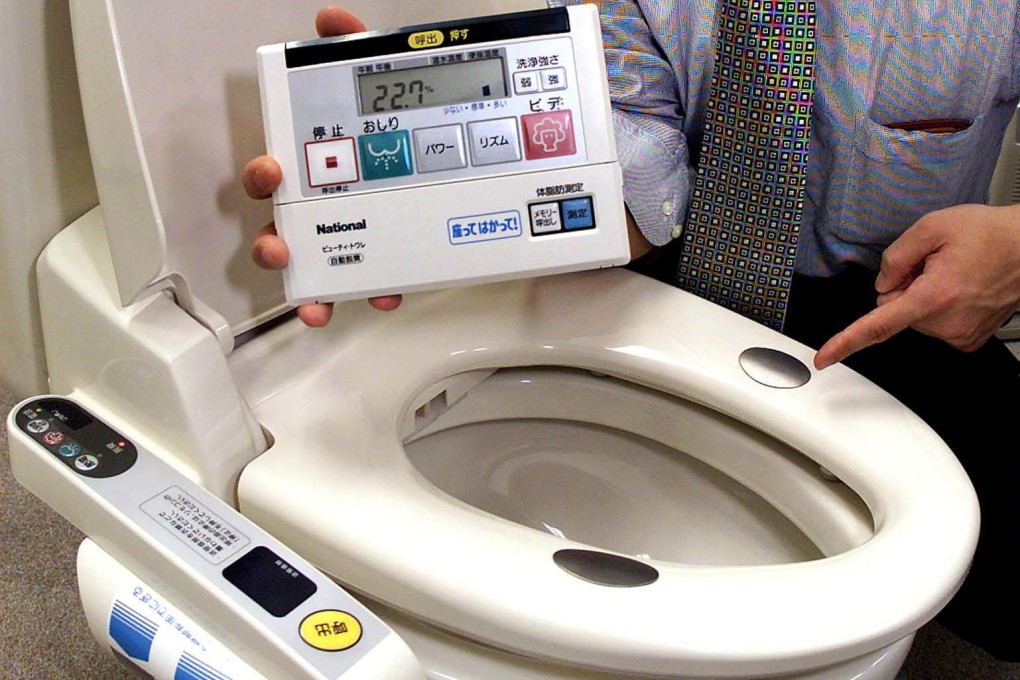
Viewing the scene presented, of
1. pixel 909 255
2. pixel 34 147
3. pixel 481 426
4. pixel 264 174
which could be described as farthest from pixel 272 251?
pixel 909 255

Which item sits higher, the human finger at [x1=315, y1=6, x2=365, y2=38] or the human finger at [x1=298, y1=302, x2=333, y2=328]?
the human finger at [x1=315, y1=6, x2=365, y2=38]

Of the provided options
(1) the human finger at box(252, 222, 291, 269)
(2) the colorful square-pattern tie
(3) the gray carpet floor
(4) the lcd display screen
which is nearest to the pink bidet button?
(4) the lcd display screen

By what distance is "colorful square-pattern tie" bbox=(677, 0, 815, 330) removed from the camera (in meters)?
0.66

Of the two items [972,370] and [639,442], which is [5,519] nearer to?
[639,442]

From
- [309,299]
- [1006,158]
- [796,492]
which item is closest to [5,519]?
[309,299]

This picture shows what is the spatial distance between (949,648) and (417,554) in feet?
2.08

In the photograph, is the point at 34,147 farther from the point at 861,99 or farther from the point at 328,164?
the point at 861,99

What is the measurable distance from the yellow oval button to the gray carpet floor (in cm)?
49

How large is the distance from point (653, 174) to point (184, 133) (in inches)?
12.2

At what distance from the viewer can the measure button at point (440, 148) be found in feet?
1.65

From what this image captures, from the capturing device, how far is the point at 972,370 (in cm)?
77

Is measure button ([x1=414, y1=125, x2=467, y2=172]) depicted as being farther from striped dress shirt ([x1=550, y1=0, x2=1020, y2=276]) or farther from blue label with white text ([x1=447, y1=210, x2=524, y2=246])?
striped dress shirt ([x1=550, y1=0, x2=1020, y2=276])

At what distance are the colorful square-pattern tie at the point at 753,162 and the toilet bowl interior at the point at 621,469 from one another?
0.38ft

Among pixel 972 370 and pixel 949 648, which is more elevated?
pixel 972 370
